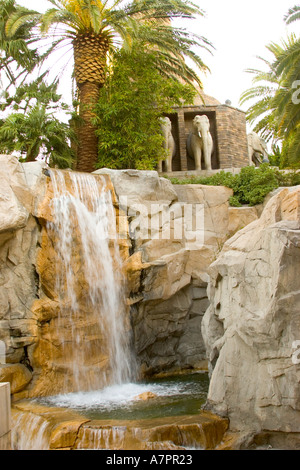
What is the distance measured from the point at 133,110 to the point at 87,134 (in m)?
1.75

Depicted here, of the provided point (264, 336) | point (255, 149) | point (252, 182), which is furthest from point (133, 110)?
point (264, 336)

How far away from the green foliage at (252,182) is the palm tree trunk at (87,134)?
3.07 meters

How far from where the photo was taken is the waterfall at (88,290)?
9.98m

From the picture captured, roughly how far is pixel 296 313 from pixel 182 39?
14.3 metres

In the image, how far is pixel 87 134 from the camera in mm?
16594

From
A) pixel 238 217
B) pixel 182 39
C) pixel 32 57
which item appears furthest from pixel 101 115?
pixel 238 217

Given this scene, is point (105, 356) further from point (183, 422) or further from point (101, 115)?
point (101, 115)

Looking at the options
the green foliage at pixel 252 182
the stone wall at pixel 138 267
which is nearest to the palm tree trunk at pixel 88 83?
the green foliage at pixel 252 182

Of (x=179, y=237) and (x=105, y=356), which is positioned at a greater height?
(x=179, y=237)

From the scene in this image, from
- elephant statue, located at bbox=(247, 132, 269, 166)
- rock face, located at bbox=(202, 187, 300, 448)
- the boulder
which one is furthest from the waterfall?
elephant statue, located at bbox=(247, 132, 269, 166)

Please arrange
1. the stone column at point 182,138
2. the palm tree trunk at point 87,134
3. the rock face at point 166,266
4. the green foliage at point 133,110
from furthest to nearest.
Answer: the stone column at point 182,138 < the palm tree trunk at point 87,134 < the green foliage at point 133,110 < the rock face at point 166,266

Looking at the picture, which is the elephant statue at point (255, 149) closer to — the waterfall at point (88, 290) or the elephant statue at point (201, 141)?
the elephant statue at point (201, 141)

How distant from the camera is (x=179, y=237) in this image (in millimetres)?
12203

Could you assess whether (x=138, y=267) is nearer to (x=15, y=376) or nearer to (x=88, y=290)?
(x=88, y=290)
